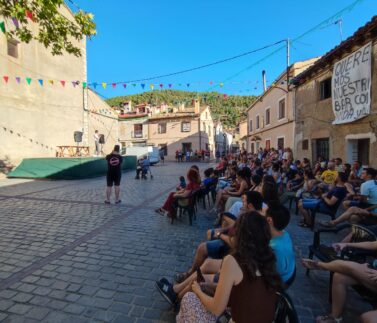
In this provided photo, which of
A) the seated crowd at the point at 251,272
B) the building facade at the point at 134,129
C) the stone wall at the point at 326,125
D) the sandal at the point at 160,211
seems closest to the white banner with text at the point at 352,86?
the stone wall at the point at 326,125

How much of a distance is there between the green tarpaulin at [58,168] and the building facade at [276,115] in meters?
11.2

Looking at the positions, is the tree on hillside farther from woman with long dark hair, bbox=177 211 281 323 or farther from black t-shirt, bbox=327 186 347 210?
black t-shirt, bbox=327 186 347 210

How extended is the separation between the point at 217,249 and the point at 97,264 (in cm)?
177

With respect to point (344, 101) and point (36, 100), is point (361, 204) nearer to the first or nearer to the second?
point (344, 101)

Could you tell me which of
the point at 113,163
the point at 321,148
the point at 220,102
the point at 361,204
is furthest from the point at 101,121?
the point at 220,102

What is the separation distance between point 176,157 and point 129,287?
29.3 metres

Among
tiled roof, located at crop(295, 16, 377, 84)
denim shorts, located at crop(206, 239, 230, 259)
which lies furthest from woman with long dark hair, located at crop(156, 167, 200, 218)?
tiled roof, located at crop(295, 16, 377, 84)

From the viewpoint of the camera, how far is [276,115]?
630 inches

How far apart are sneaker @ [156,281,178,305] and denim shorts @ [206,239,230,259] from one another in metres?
0.57

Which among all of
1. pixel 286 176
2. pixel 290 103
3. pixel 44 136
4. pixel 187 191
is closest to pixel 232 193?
pixel 187 191

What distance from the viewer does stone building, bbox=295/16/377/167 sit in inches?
288

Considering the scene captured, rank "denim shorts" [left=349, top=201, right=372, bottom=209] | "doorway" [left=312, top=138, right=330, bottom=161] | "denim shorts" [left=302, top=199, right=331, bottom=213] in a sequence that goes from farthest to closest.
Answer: "doorway" [left=312, top=138, right=330, bottom=161] < "denim shorts" [left=302, top=199, right=331, bottom=213] < "denim shorts" [left=349, top=201, right=372, bottom=209]

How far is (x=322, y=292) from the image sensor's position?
109 inches

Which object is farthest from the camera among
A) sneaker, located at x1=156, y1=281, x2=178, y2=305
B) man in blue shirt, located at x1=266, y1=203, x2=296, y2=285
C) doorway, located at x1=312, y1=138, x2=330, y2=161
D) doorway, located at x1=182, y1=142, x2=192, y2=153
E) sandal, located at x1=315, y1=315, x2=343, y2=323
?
doorway, located at x1=182, y1=142, x2=192, y2=153
